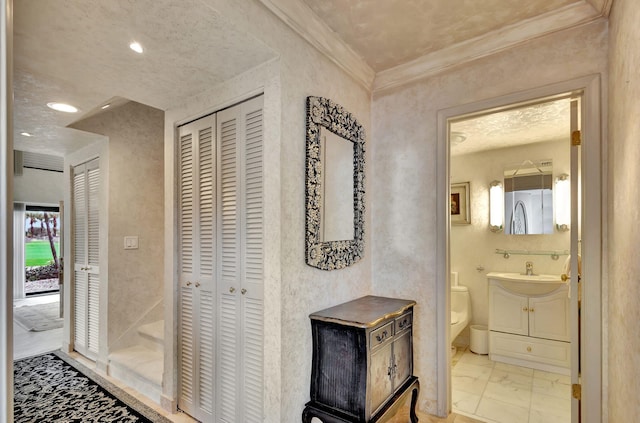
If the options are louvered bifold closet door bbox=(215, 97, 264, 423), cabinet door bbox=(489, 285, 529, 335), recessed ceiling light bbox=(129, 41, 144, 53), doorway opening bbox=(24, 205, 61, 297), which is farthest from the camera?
doorway opening bbox=(24, 205, 61, 297)

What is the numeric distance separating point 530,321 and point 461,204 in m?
1.47

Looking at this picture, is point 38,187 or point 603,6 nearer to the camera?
point 603,6

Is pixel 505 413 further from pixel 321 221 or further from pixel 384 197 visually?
pixel 321 221

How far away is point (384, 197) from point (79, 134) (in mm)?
2883

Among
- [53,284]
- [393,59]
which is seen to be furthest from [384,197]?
[53,284]

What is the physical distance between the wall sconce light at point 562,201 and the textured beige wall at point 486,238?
72mm

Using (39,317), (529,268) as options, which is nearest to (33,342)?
(39,317)

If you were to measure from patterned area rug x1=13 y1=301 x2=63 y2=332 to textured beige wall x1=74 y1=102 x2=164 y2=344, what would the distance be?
7.63 feet

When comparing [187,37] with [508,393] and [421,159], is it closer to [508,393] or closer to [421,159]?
[421,159]

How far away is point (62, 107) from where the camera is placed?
2.50m

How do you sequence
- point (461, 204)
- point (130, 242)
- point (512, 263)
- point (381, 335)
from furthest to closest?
1. point (461, 204)
2. point (512, 263)
3. point (130, 242)
4. point (381, 335)

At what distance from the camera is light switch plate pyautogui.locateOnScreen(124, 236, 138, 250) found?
A: 123 inches

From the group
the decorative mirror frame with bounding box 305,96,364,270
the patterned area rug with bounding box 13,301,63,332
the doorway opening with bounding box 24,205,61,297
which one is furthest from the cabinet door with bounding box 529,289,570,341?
the doorway opening with bounding box 24,205,61,297

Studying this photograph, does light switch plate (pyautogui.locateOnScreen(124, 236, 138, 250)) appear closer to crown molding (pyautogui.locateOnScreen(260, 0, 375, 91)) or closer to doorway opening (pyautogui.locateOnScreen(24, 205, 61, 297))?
crown molding (pyautogui.locateOnScreen(260, 0, 375, 91))
